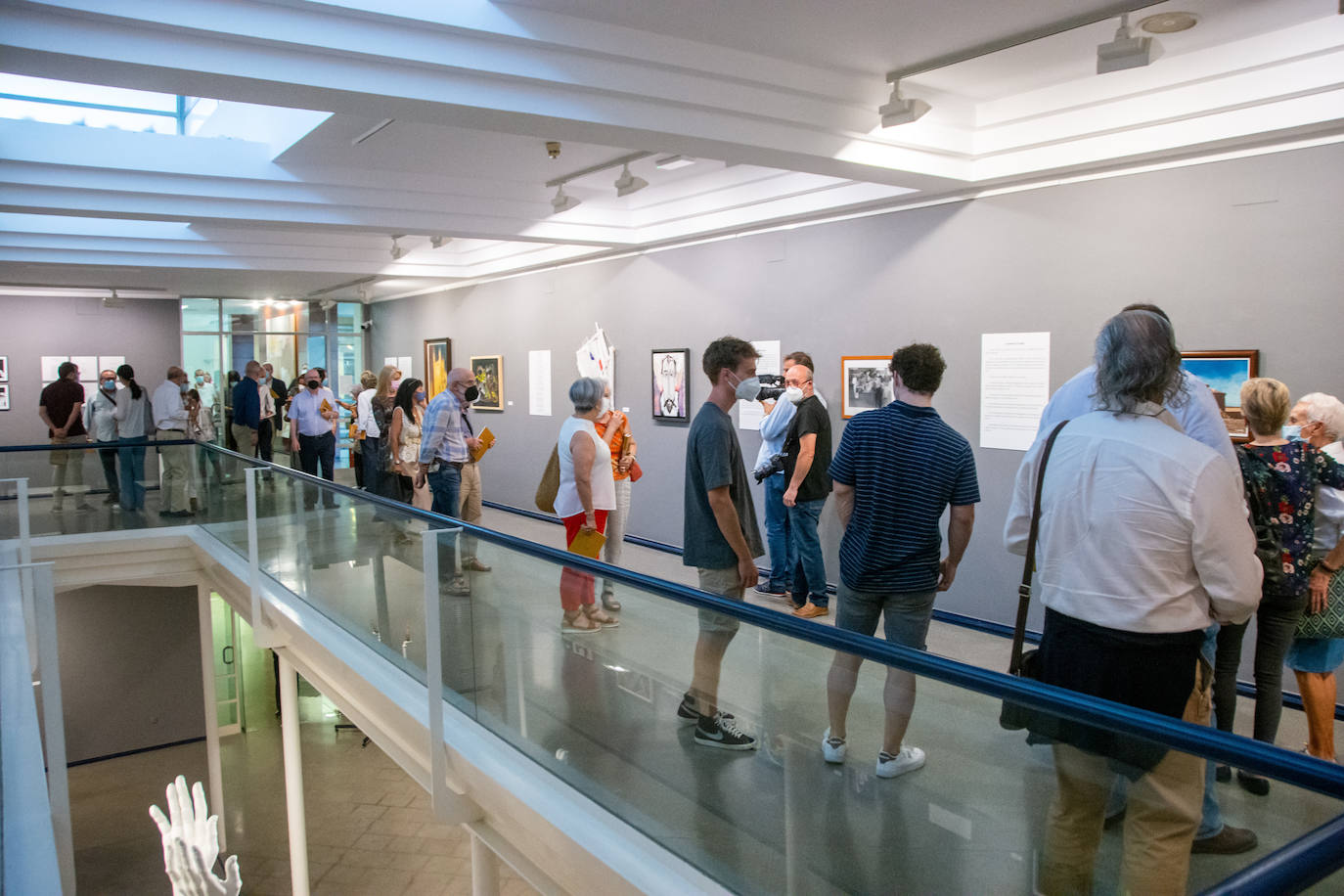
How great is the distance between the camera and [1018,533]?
8.46ft

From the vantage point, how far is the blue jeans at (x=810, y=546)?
6875 millimetres

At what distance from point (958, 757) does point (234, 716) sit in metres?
16.5

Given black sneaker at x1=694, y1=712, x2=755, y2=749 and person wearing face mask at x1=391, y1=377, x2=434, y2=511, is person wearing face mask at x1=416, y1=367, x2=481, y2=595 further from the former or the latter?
black sneaker at x1=694, y1=712, x2=755, y2=749

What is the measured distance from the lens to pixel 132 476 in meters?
9.23

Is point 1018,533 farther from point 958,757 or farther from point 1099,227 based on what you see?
point 1099,227

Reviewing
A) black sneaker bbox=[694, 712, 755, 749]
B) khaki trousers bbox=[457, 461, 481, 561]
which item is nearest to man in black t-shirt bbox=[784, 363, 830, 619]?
khaki trousers bbox=[457, 461, 481, 561]

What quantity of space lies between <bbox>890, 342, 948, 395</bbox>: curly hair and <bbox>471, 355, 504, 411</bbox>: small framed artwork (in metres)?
9.35

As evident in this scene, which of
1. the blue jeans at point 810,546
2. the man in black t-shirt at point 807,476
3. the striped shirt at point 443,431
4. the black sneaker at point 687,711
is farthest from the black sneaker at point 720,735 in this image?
the striped shirt at point 443,431

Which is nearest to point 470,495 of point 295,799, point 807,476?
point 807,476

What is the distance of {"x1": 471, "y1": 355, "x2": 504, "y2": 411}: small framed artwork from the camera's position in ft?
40.3

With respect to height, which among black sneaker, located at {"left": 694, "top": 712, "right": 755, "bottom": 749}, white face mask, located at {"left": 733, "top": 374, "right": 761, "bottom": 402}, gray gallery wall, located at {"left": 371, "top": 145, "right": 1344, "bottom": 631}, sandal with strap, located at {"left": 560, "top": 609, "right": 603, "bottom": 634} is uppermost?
gray gallery wall, located at {"left": 371, "top": 145, "right": 1344, "bottom": 631}

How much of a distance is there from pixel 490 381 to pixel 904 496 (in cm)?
976

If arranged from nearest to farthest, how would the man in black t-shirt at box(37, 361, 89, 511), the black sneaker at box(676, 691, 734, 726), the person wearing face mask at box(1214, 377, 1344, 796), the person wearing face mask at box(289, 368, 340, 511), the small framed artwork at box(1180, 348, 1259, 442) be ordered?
the black sneaker at box(676, 691, 734, 726)
the person wearing face mask at box(1214, 377, 1344, 796)
the small framed artwork at box(1180, 348, 1259, 442)
the person wearing face mask at box(289, 368, 340, 511)
the man in black t-shirt at box(37, 361, 89, 511)

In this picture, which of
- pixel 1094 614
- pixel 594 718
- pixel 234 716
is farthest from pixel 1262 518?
pixel 234 716
